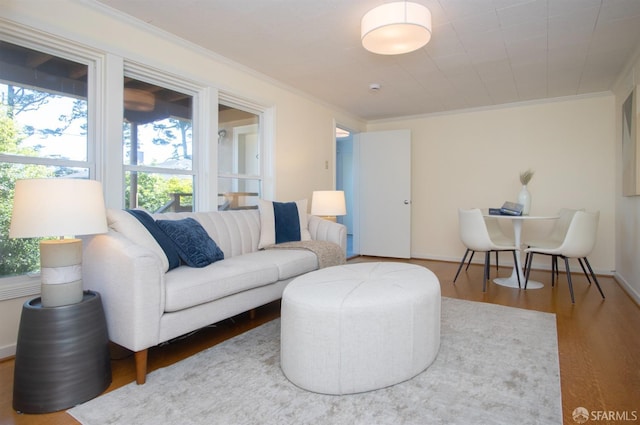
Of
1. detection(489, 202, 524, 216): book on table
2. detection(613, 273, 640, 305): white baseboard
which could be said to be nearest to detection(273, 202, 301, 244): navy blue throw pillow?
detection(489, 202, 524, 216): book on table

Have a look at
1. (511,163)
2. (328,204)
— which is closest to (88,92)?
(328,204)

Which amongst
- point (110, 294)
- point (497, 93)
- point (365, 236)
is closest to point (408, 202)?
point (365, 236)

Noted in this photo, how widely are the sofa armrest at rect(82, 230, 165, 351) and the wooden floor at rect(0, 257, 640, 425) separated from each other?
0.27 m

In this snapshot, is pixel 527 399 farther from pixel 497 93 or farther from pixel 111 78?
pixel 497 93

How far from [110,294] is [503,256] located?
4857 mm

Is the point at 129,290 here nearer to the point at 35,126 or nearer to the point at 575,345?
the point at 35,126

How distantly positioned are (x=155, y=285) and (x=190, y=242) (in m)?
0.60

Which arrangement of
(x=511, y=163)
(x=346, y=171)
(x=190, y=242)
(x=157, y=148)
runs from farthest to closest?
1. (x=346, y=171)
2. (x=511, y=163)
3. (x=157, y=148)
4. (x=190, y=242)

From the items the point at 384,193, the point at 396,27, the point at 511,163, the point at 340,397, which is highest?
the point at 396,27

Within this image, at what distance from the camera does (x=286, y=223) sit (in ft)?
11.2

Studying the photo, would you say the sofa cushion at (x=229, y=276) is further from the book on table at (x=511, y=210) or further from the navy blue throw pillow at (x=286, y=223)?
the book on table at (x=511, y=210)

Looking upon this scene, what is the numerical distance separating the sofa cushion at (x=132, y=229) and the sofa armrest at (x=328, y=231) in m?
1.72

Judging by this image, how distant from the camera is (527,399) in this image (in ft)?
5.32

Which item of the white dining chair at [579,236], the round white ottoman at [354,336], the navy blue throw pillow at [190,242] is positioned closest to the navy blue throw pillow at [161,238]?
the navy blue throw pillow at [190,242]
